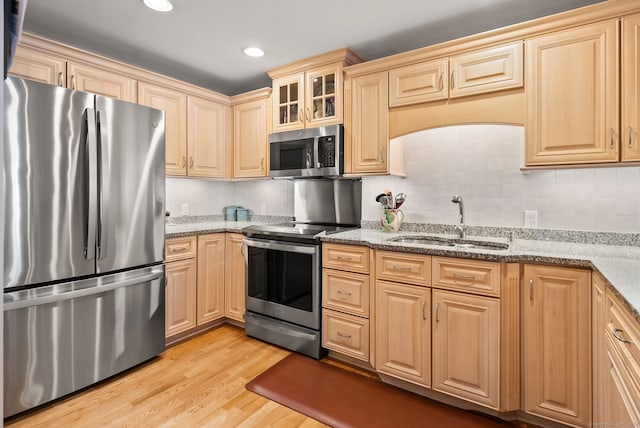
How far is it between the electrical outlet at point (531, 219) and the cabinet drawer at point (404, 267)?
811mm

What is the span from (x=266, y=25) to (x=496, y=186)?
1971 millimetres

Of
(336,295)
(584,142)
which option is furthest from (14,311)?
(584,142)

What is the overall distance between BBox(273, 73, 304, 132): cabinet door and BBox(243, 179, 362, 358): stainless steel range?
558mm

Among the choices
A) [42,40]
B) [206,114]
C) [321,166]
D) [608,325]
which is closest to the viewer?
[608,325]

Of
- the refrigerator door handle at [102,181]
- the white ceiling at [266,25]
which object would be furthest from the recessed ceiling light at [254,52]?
the refrigerator door handle at [102,181]

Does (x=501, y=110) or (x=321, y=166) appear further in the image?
(x=321, y=166)

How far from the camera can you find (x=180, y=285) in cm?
284

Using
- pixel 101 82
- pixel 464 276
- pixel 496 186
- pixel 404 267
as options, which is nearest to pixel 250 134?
pixel 101 82

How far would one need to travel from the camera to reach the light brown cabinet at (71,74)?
2.18 meters

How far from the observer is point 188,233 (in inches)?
112

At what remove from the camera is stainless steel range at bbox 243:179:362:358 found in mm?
2604

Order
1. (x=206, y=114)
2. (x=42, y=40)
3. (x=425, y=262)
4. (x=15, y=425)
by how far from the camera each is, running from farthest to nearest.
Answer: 1. (x=206, y=114)
2. (x=42, y=40)
3. (x=425, y=262)
4. (x=15, y=425)

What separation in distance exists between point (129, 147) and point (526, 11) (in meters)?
2.77

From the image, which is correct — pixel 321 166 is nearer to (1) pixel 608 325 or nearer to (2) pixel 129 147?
(2) pixel 129 147
